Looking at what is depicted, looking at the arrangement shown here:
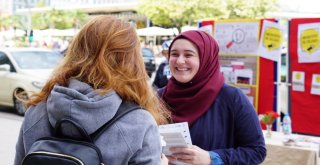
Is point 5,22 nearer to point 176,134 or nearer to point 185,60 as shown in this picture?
point 185,60

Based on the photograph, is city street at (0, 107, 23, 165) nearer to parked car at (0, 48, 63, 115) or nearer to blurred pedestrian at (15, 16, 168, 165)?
parked car at (0, 48, 63, 115)

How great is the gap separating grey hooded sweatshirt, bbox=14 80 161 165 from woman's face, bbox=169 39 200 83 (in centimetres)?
95

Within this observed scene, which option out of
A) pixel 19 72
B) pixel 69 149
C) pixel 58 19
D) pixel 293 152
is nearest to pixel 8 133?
pixel 19 72

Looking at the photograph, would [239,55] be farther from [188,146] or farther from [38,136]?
[38,136]

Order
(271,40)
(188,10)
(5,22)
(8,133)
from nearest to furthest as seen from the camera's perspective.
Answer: (271,40)
(8,133)
(188,10)
(5,22)

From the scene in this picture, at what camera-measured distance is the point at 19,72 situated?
9.54 m

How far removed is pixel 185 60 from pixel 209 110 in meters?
0.30

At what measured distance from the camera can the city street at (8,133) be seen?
6.16 metres

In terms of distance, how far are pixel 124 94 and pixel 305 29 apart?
15.2ft

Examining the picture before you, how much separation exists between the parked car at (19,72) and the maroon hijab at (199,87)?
23.2 feet

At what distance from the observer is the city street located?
616cm

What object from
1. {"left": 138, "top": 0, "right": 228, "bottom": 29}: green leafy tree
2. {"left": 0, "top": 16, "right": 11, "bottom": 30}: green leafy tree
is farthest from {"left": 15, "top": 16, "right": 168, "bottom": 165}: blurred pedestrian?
Answer: {"left": 0, "top": 16, "right": 11, "bottom": 30}: green leafy tree

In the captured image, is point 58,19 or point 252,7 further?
point 58,19

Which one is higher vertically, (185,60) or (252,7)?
(252,7)
